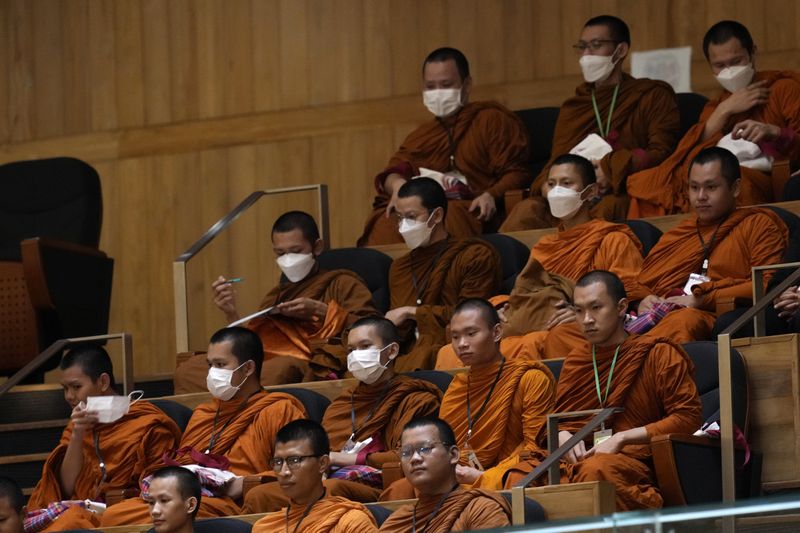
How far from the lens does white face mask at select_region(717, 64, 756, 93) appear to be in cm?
729

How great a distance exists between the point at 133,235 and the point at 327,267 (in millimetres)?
2525

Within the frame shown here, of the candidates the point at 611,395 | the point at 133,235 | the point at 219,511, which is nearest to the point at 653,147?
the point at 611,395

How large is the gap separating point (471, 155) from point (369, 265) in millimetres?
833

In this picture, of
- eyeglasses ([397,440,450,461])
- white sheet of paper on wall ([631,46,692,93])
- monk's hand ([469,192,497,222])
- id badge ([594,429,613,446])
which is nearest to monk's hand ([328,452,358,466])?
eyeglasses ([397,440,450,461])

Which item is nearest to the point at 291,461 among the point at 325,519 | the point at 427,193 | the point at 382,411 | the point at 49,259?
the point at 325,519

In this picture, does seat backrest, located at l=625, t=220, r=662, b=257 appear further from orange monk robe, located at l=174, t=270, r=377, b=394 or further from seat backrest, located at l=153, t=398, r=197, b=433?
seat backrest, located at l=153, t=398, r=197, b=433

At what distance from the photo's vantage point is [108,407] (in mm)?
6430

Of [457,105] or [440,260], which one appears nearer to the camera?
[440,260]

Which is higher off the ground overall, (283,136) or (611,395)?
(283,136)

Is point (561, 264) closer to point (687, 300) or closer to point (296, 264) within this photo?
point (687, 300)

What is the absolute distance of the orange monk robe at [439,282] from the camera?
6.91 meters

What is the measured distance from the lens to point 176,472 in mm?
5602

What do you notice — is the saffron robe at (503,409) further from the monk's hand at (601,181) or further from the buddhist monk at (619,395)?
the monk's hand at (601,181)

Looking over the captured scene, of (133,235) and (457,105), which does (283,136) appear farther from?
(457,105)
